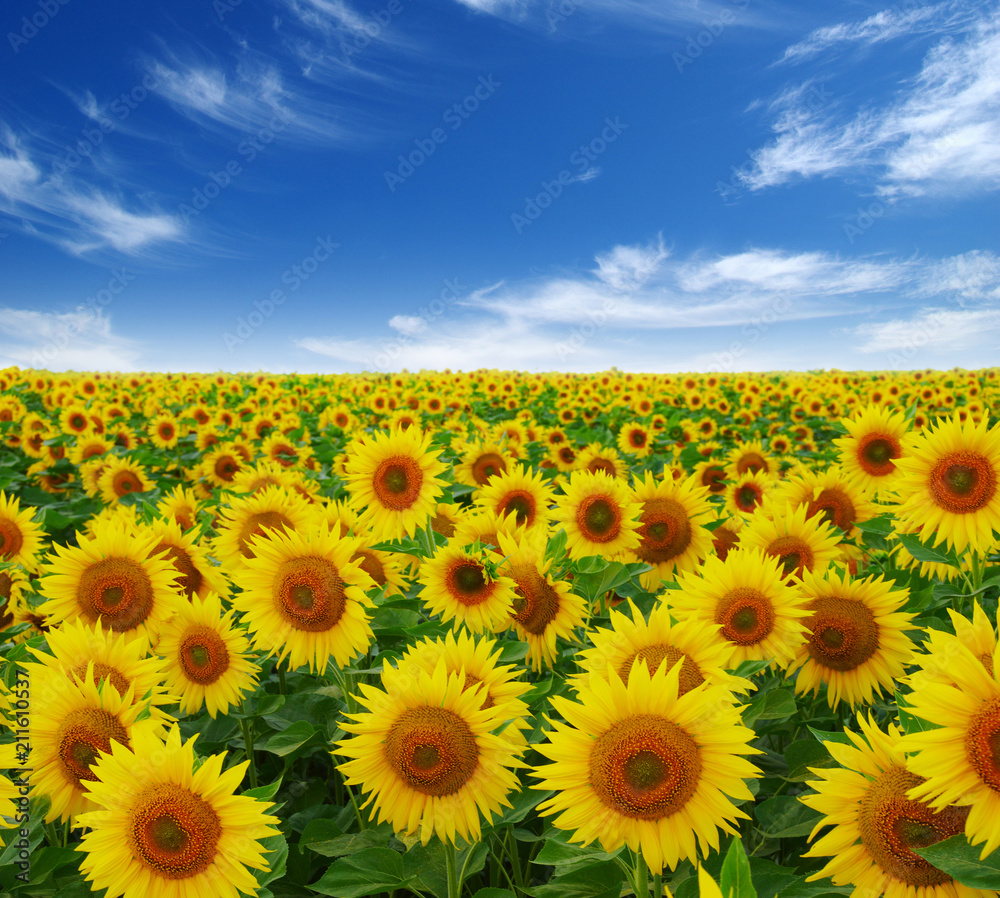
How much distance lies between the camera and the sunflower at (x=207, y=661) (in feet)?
11.1

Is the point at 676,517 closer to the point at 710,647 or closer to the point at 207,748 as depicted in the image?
the point at 710,647

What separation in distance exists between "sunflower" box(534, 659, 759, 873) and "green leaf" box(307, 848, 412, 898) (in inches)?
34.5

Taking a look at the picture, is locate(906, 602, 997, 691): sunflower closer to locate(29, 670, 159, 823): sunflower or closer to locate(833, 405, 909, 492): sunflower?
locate(29, 670, 159, 823): sunflower

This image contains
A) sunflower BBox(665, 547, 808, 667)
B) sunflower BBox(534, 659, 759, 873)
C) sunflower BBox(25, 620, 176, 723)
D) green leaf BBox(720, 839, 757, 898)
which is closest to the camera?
green leaf BBox(720, 839, 757, 898)

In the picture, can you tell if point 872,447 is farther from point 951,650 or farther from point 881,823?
point 881,823

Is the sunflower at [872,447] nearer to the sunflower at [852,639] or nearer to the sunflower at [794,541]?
the sunflower at [794,541]

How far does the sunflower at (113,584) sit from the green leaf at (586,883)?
7.65ft

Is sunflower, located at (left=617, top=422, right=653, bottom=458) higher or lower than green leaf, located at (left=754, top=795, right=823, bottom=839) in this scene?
higher

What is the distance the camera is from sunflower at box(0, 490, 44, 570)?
488 centimetres

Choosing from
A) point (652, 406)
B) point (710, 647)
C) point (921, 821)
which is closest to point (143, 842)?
point (710, 647)

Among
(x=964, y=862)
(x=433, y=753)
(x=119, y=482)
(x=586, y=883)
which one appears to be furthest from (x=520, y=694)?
(x=119, y=482)

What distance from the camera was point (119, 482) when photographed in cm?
867

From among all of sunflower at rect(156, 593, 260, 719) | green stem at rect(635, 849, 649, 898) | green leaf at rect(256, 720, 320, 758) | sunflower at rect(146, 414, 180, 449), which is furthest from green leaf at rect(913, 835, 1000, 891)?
sunflower at rect(146, 414, 180, 449)

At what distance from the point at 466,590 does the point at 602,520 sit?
45.3 inches
